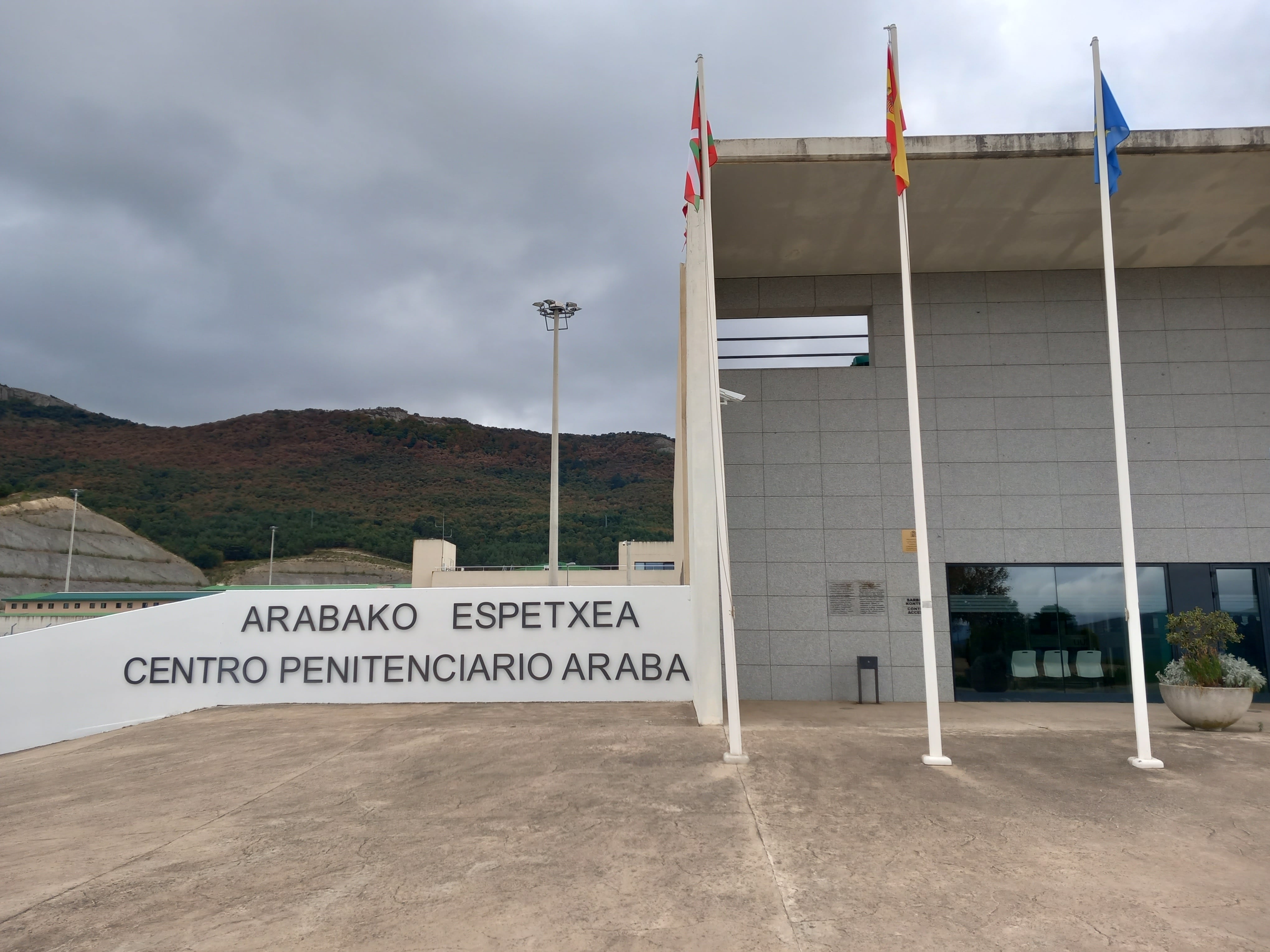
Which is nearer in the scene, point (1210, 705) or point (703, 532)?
point (1210, 705)

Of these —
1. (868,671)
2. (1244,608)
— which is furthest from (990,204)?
(1244,608)

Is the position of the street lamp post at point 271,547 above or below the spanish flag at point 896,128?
below

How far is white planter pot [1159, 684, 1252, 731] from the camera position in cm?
948

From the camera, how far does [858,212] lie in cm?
→ 1265

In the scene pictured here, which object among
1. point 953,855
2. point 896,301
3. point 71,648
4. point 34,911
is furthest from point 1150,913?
point 71,648

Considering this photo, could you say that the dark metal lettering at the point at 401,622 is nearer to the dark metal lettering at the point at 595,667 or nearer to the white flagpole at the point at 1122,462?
the dark metal lettering at the point at 595,667

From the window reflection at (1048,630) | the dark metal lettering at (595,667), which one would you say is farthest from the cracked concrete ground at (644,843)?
the window reflection at (1048,630)

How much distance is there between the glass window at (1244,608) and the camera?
13633 millimetres

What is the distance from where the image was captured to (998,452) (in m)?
14.3

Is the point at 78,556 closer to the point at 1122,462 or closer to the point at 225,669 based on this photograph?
the point at 225,669

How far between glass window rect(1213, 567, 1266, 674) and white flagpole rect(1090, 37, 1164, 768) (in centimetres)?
707

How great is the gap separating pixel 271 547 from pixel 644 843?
67.5 meters

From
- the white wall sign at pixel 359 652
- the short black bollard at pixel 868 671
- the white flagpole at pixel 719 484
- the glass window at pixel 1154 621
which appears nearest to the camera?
the white flagpole at pixel 719 484

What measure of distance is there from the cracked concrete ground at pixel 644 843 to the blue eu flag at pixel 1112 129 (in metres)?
6.34
